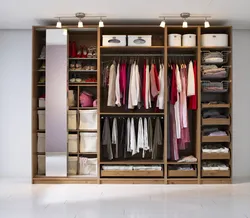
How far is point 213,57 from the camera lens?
6242 millimetres

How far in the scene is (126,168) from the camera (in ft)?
20.5

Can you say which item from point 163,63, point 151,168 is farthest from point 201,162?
point 163,63

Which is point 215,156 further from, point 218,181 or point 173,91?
point 173,91

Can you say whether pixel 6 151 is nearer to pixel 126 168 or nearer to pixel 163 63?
pixel 126 168

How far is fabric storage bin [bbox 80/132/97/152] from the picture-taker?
6457 mm

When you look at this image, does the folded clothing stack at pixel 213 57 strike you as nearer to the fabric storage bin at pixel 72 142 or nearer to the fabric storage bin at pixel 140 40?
the fabric storage bin at pixel 140 40

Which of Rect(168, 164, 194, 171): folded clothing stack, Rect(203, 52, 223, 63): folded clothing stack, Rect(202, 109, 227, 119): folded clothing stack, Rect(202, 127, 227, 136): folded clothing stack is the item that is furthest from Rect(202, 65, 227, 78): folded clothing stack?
Rect(168, 164, 194, 171): folded clothing stack

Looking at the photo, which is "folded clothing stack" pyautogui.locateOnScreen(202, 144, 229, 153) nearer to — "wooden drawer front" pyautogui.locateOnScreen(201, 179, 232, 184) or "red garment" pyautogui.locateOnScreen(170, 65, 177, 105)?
"wooden drawer front" pyautogui.locateOnScreen(201, 179, 232, 184)

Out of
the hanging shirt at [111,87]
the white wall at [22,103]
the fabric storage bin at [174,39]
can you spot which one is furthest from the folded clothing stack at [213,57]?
the hanging shirt at [111,87]

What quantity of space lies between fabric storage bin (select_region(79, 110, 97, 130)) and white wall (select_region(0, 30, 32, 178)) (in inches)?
43.1

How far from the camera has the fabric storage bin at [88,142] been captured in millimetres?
6457

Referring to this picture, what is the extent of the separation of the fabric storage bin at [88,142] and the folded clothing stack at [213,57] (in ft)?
7.46

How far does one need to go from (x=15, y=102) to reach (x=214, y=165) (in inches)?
145

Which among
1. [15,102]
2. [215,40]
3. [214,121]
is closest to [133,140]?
[214,121]
